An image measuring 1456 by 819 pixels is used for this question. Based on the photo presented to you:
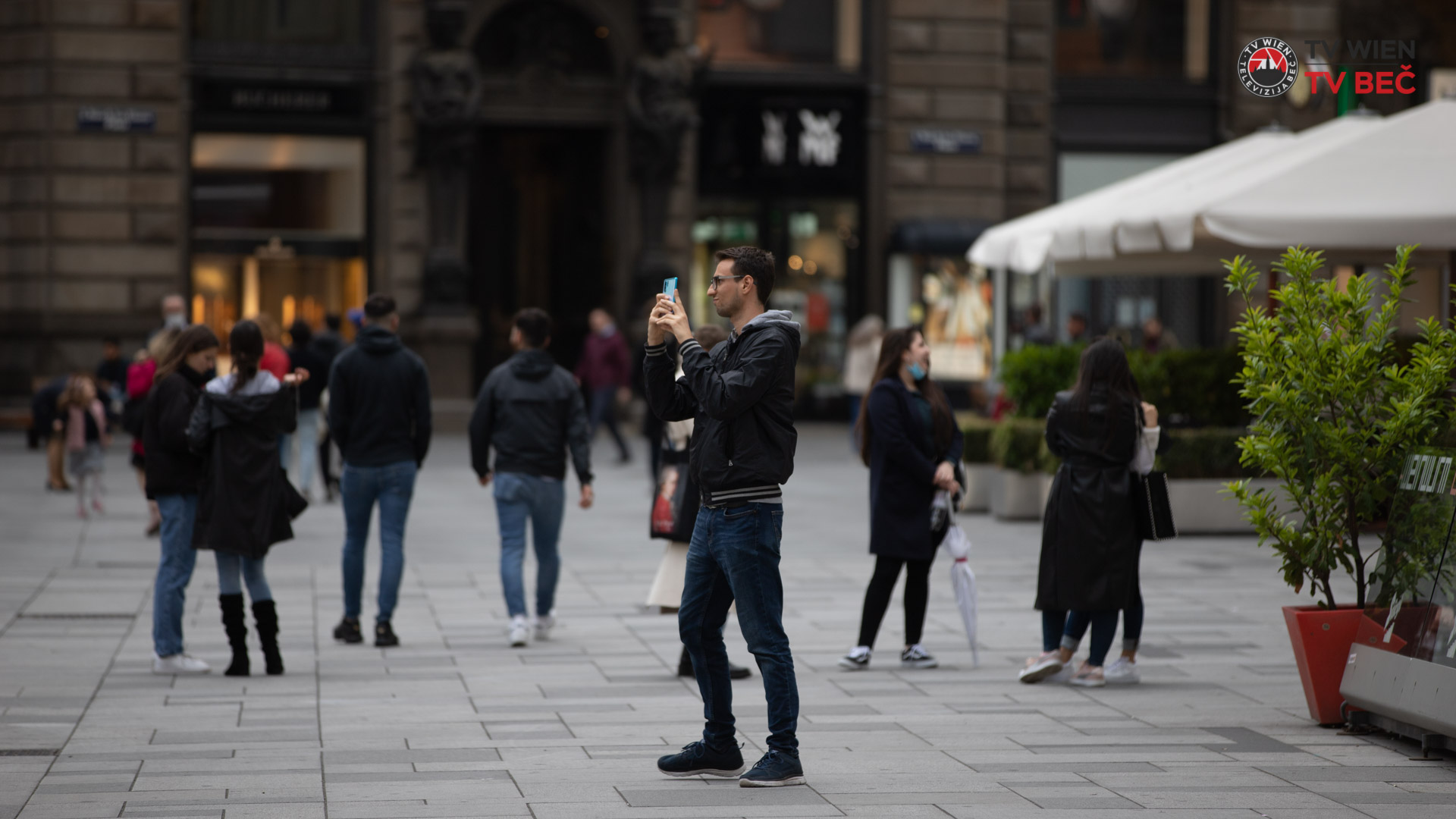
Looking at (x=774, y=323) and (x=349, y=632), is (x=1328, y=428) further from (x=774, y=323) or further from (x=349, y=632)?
(x=349, y=632)

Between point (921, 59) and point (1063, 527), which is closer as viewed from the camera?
point (1063, 527)

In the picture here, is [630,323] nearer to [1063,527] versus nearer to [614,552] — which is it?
[614,552]

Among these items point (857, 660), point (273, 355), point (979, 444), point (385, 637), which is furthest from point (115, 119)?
point (857, 660)

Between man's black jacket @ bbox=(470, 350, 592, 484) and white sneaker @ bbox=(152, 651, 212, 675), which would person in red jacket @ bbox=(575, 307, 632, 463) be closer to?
man's black jacket @ bbox=(470, 350, 592, 484)

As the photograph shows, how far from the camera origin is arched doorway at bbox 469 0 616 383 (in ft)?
78.9

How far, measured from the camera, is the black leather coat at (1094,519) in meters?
8.36

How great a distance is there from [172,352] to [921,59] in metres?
17.9

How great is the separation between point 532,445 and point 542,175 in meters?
15.7

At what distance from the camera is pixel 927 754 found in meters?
6.87

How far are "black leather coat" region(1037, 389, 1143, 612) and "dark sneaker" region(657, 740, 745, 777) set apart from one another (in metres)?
2.52

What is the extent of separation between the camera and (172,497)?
28.7 ft

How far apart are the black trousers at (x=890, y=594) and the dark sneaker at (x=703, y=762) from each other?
8.31ft

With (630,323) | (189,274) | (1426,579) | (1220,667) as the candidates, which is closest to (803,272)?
(630,323)

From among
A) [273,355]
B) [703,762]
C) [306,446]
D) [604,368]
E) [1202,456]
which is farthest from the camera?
[604,368]
